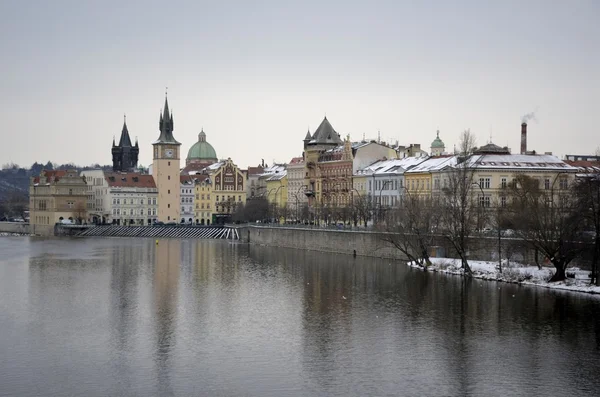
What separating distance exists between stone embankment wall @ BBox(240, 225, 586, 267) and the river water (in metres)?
4.35

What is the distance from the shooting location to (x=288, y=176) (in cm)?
13462

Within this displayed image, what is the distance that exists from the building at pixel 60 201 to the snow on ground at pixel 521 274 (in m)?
91.6

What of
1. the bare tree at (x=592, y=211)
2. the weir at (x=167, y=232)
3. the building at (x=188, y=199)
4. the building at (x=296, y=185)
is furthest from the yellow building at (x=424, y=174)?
the building at (x=188, y=199)

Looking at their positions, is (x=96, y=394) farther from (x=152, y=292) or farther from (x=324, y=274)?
(x=324, y=274)

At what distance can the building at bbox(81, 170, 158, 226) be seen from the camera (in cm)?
14300

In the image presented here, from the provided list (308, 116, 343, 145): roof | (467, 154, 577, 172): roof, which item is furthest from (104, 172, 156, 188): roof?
(467, 154, 577, 172): roof

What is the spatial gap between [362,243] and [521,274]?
2365 cm

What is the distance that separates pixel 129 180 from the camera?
144250 millimetres

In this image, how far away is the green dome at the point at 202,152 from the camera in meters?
178

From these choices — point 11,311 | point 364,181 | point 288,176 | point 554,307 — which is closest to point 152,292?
point 11,311

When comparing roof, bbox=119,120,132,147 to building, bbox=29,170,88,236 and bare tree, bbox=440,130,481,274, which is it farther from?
bare tree, bbox=440,130,481,274

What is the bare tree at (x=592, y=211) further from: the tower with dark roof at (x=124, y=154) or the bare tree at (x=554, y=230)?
the tower with dark roof at (x=124, y=154)

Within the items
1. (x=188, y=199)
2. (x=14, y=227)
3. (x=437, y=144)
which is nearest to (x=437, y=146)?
(x=437, y=144)

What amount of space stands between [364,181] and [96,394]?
259 ft
